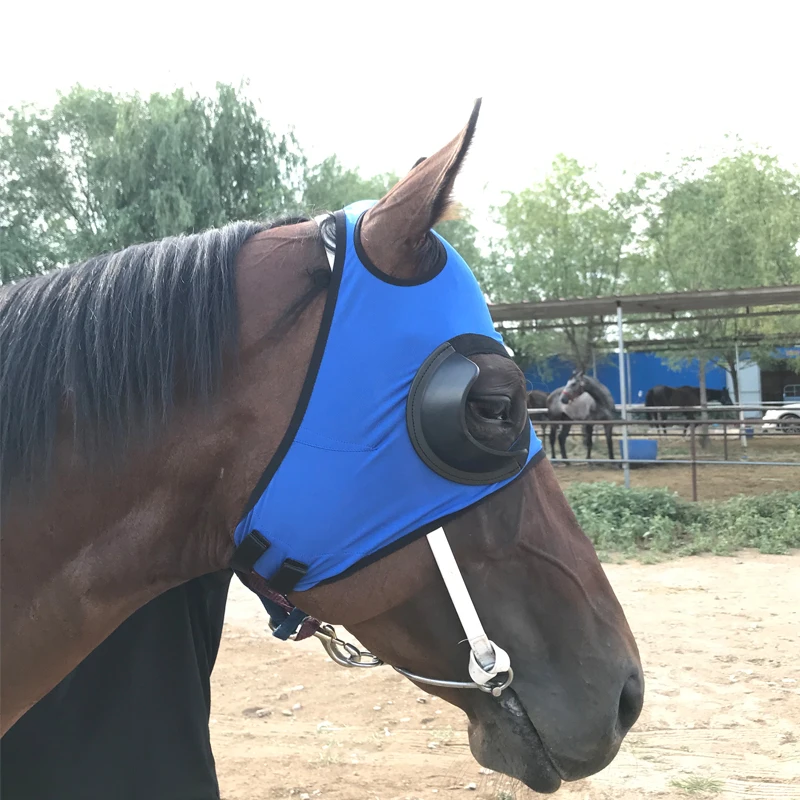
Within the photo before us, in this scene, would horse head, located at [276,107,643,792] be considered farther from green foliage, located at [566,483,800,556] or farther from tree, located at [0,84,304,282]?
tree, located at [0,84,304,282]

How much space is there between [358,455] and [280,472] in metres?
0.13

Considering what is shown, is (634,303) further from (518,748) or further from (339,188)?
(518,748)

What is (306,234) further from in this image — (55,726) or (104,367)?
(55,726)

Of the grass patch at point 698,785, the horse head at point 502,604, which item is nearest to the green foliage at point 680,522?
the grass patch at point 698,785

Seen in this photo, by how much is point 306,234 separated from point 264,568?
1.89 ft

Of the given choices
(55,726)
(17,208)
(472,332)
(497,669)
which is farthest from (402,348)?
(17,208)

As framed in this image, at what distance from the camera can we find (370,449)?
3.53 ft

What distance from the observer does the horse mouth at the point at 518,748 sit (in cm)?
114

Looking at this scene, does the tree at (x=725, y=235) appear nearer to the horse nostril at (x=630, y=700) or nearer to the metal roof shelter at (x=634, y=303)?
the metal roof shelter at (x=634, y=303)

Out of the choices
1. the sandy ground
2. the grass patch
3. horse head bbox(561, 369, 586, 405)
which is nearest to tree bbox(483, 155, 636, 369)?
horse head bbox(561, 369, 586, 405)

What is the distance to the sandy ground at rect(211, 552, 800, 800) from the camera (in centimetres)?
314

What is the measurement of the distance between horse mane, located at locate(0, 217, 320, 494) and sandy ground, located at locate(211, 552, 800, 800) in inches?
77.2

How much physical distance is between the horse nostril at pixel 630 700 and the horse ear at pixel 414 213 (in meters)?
0.79

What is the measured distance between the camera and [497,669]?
43.3 inches
